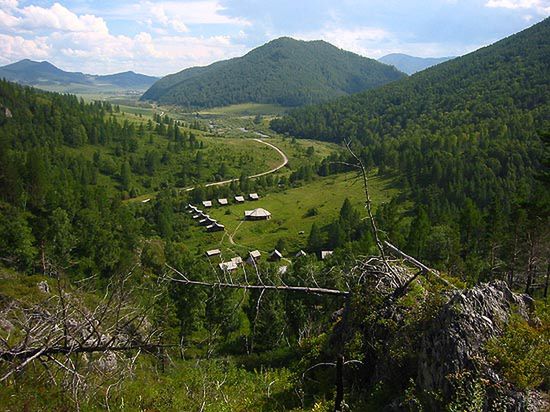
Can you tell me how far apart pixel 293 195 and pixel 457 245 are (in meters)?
76.6

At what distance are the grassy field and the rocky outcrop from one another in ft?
233

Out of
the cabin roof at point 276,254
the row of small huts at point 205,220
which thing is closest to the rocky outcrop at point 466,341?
the cabin roof at point 276,254

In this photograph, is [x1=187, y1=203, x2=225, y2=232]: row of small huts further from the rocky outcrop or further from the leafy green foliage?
the leafy green foliage

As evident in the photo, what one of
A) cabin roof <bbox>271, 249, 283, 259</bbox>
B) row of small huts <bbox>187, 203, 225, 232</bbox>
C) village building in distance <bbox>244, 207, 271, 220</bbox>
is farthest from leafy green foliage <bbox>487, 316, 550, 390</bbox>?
village building in distance <bbox>244, 207, 271, 220</bbox>

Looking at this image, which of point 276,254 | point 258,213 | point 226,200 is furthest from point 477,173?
point 226,200

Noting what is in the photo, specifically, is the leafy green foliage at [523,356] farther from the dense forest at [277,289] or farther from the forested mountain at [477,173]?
the forested mountain at [477,173]

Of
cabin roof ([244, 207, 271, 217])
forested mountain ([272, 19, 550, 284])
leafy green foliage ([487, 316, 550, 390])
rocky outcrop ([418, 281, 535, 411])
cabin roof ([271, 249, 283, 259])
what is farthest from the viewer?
cabin roof ([244, 207, 271, 217])

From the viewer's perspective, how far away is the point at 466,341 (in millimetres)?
7875

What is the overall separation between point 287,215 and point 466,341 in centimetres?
9725

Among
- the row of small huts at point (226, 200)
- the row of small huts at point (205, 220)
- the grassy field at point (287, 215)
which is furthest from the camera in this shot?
the row of small huts at point (226, 200)

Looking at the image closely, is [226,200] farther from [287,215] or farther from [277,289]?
[277,289]

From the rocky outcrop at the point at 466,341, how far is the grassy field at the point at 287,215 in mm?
71104

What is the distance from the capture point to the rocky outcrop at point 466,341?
24.0 feet

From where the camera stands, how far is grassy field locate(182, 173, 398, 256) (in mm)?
88562
